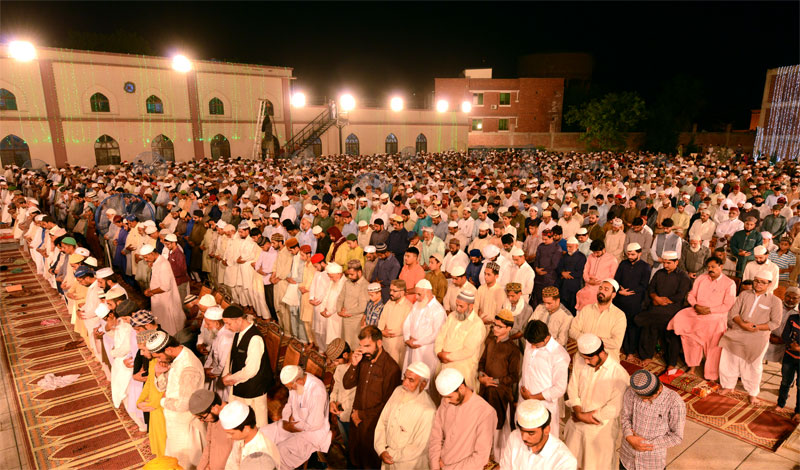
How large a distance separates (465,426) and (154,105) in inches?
1071

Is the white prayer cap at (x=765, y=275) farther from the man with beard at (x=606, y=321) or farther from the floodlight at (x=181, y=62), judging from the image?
the floodlight at (x=181, y=62)

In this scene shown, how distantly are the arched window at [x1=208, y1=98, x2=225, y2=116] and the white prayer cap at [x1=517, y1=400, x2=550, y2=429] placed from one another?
92.1 ft

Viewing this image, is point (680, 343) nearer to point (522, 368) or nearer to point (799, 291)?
point (799, 291)

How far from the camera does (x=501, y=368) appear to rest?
163 inches

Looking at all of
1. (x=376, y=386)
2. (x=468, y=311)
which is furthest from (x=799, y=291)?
(x=376, y=386)

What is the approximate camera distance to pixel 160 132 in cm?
2550

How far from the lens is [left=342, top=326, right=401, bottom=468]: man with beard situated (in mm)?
3922

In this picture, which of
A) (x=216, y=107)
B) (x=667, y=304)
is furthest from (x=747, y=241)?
(x=216, y=107)

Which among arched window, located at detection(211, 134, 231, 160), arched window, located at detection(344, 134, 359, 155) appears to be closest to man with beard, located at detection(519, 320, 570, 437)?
arched window, located at detection(211, 134, 231, 160)

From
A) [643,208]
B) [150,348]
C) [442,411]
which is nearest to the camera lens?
[442,411]

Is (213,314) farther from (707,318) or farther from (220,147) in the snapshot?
(220,147)

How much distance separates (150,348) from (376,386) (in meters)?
1.87

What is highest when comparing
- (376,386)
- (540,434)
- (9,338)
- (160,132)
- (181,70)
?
(181,70)

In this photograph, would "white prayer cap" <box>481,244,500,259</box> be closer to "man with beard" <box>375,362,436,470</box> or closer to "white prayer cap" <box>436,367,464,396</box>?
"man with beard" <box>375,362,436,470</box>
